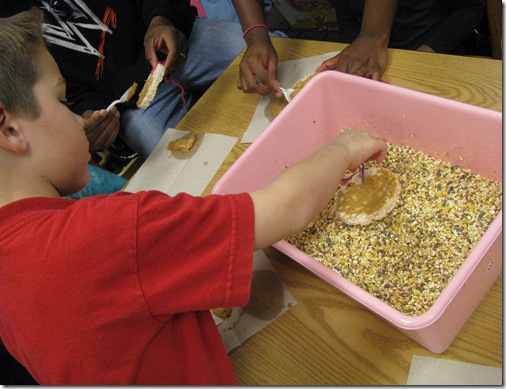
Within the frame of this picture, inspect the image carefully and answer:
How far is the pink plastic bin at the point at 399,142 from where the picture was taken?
25.7 inches

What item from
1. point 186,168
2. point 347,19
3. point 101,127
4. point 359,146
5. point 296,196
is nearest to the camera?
point 296,196

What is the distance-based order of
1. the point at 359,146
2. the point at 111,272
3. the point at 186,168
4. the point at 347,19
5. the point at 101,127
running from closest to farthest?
the point at 111,272, the point at 359,146, the point at 186,168, the point at 101,127, the point at 347,19

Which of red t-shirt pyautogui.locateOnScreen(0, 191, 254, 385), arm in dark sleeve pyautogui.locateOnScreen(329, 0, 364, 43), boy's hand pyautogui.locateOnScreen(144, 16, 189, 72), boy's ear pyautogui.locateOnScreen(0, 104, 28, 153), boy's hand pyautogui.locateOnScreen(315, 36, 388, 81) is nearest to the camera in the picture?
red t-shirt pyautogui.locateOnScreen(0, 191, 254, 385)

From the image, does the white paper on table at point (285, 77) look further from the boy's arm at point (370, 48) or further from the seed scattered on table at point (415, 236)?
the seed scattered on table at point (415, 236)

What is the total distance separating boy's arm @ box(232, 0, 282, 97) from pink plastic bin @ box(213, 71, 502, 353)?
0.18 metres

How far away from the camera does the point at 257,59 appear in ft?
4.04

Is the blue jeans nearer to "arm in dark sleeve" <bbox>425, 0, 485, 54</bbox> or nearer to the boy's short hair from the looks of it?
"arm in dark sleeve" <bbox>425, 0, 485, 54</bbox>

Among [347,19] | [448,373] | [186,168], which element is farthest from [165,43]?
[448,373]

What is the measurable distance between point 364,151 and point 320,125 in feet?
0.80

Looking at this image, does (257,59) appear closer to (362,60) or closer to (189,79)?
(362,60)

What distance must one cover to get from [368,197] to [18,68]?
2.28 feet

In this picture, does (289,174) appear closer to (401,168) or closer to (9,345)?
(401,168)

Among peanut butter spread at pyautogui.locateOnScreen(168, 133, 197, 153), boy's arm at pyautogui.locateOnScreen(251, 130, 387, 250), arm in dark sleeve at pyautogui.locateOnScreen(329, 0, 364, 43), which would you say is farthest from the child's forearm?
arm in dark sleeve at pyautogui.locateOnScreen(329, 0, 364, 43)

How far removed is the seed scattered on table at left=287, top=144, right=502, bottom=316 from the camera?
0.80 meters
